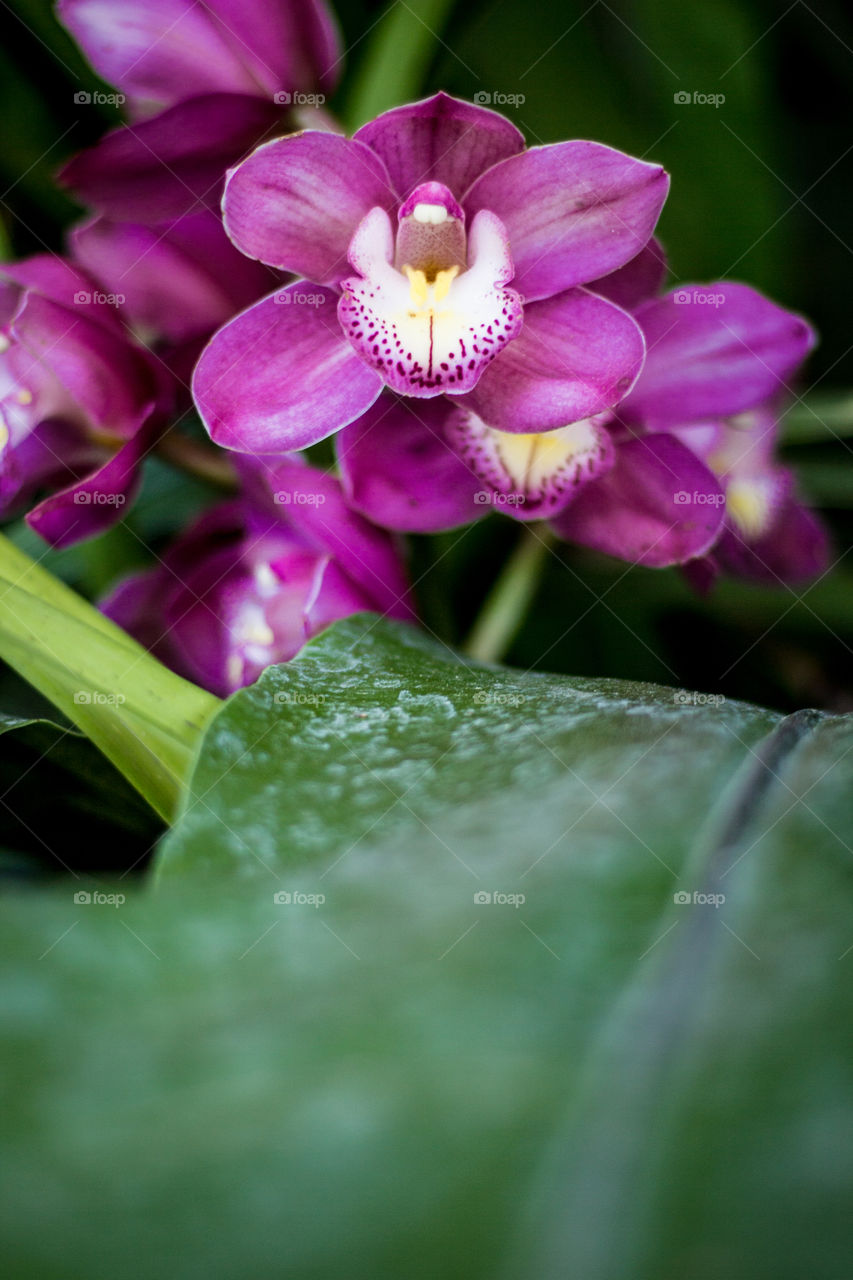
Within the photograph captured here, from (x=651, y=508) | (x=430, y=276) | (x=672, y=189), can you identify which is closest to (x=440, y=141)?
(x=430, y=276)

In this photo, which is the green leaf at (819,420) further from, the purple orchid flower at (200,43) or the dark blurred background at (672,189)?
the purple orchid flower at (200,43)

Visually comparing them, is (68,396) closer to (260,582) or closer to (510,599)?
(260,582)

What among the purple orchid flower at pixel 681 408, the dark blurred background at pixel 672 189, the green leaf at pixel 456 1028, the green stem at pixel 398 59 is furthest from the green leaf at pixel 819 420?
the green leaf at pixel 456 1028

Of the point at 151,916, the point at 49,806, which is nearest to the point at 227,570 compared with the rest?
the point at 49,806

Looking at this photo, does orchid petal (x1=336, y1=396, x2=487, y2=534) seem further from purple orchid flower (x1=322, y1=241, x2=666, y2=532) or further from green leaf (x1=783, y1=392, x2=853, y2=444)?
green leaf (x1=783, y1=392, x2=853, y2=444)

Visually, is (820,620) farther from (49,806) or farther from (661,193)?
(49,806)

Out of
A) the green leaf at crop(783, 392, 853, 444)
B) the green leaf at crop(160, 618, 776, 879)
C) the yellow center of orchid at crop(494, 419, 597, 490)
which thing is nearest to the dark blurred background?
the green leaf at crop(783, 392, 853, 444)
